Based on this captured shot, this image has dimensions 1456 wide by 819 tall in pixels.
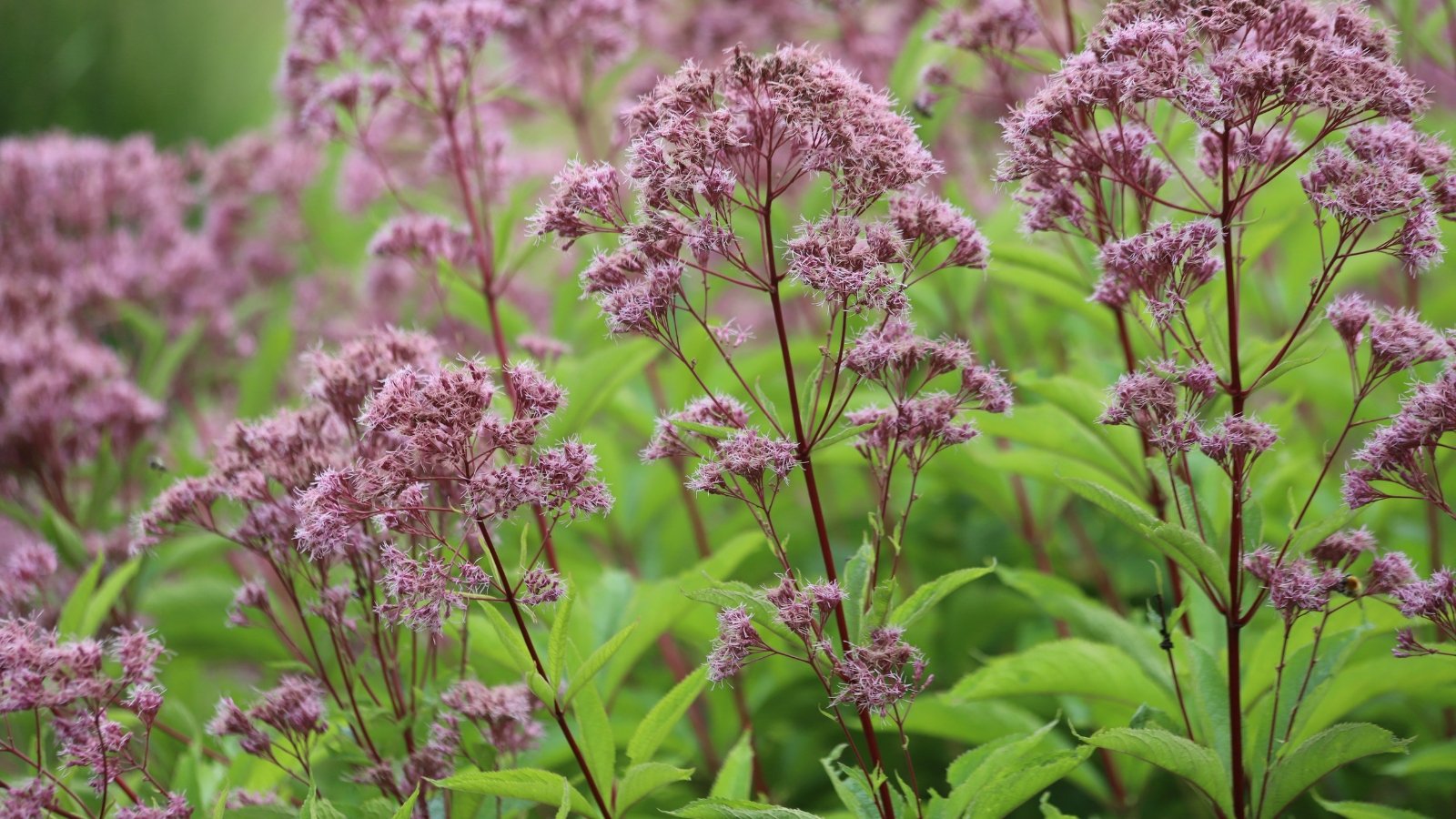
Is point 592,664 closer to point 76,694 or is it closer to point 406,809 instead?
point 406,809

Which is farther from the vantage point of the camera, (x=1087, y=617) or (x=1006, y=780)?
(x=1087, y=617)

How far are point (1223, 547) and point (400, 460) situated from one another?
1453mm

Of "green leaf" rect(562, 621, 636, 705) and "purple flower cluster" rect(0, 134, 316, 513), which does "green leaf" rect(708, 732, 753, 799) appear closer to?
"green leaf" rect(562, 621, 636, 705)

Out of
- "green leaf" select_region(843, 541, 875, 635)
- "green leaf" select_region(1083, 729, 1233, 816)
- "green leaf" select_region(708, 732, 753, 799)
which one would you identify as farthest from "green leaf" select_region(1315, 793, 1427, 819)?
"green leaf" select_region(708, 732, 753, 799)

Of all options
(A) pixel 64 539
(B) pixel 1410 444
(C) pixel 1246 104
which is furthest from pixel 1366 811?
(A) pixel 64 539

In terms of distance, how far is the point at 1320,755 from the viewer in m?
1.90

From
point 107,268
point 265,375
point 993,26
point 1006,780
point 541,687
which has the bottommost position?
point 1006,780

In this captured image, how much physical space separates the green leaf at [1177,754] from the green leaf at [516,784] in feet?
2.74

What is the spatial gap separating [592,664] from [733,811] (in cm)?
32

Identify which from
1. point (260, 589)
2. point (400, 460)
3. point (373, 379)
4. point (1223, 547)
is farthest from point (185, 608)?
point (1223, 547)

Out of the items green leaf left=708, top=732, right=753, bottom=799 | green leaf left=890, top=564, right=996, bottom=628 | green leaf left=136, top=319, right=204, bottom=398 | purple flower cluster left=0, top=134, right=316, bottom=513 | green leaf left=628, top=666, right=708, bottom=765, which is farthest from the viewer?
green leaf left=136, top=319, right=204, bottom=398

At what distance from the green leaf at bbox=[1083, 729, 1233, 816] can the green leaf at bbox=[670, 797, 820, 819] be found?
47cm

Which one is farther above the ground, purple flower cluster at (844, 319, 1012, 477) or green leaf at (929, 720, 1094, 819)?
purple flower cluster at (844, 319, 1012, 477)

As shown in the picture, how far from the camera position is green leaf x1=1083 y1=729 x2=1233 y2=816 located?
179 centimetres
